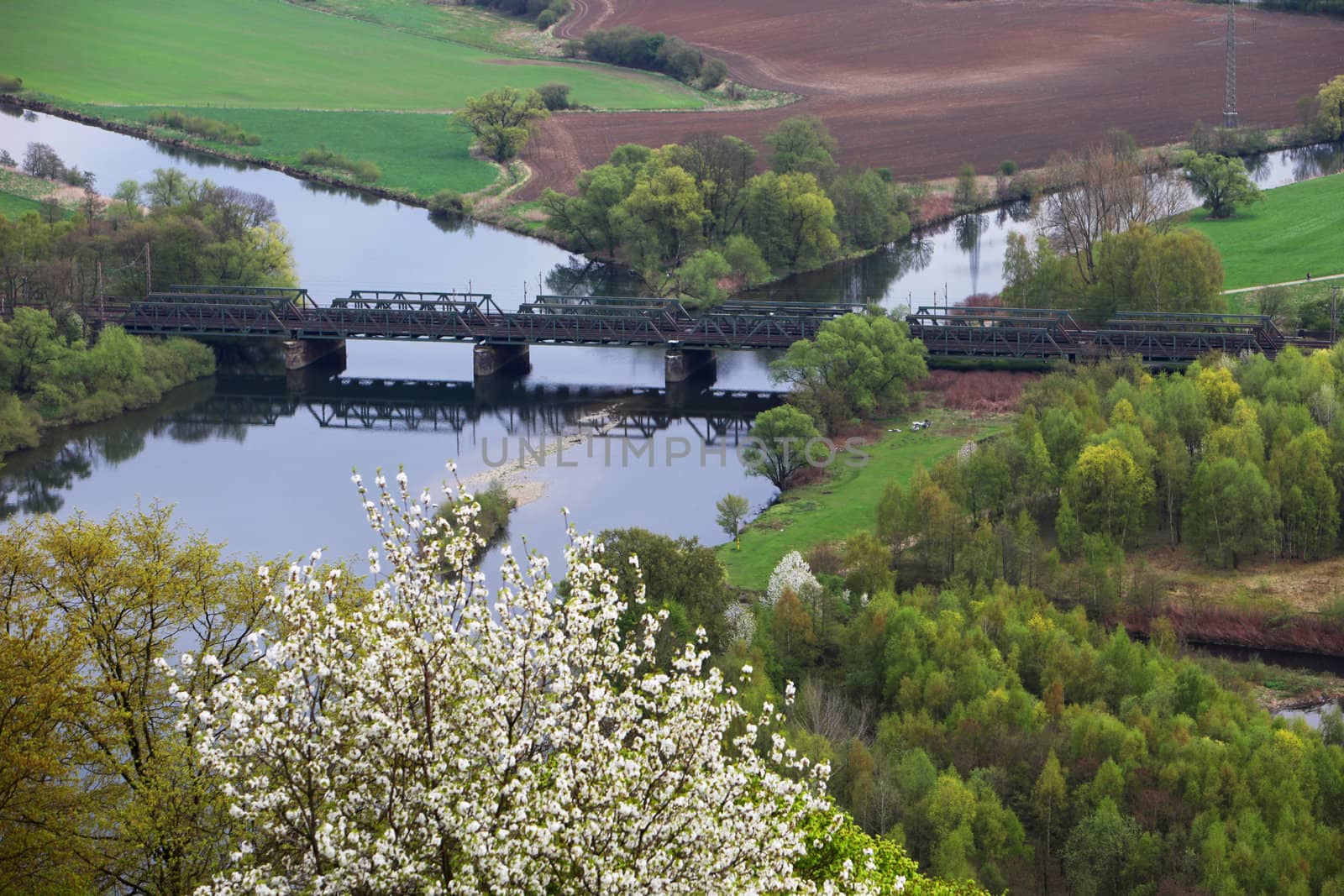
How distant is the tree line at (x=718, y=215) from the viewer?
76875 millimetres

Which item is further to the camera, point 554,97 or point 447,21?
point 447,21

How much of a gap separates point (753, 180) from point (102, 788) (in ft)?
199

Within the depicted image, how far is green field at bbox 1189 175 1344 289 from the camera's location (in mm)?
71625

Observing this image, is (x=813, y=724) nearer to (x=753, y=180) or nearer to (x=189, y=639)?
(x=189, y=639)

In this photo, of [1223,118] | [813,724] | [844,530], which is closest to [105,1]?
[1223,118]

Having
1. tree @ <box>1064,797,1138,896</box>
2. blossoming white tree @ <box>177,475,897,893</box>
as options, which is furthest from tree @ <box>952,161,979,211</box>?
blossoming white tree @ <box>177,475,897,893</box>

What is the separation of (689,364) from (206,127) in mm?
49177

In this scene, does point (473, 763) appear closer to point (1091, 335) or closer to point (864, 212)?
point (1091, 335)

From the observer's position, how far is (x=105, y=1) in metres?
125

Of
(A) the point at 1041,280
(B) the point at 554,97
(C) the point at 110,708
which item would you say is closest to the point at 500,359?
(A) the point at 1041,280

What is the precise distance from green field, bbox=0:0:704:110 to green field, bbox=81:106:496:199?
2342 millimetres

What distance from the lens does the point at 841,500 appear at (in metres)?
48.5

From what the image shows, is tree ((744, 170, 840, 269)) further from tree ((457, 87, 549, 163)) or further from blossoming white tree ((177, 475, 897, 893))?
blossoming white tree ((177, 475, 897, 893))

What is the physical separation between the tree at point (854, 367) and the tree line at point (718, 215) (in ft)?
49.8
